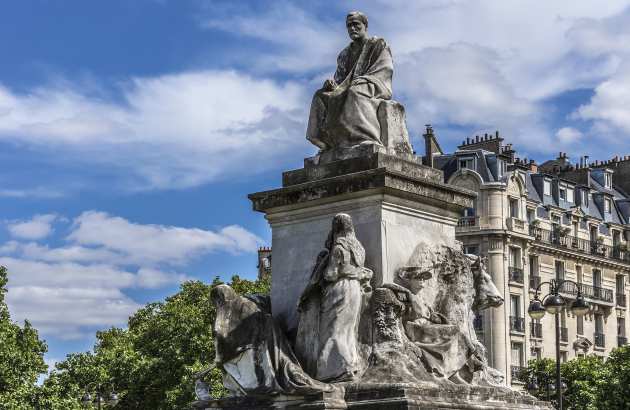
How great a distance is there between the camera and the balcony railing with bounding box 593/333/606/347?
260ft

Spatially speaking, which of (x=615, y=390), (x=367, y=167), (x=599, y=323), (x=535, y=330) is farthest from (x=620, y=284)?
(x=367, y=167)

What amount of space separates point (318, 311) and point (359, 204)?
1307 mm

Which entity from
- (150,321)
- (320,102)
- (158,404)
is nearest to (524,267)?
(150,321)

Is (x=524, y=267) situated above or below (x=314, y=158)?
above

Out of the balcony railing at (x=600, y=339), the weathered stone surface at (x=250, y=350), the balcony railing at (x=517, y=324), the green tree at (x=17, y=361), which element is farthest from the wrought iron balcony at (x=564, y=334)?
the weathered stone surface at (x=250, y=350)

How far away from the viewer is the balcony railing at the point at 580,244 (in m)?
75.4

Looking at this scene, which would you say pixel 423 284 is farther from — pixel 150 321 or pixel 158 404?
pixel 150 321

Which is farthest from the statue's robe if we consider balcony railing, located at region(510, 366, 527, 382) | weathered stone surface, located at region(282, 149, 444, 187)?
balcony railing, located at region(510, 366, 527, 382)

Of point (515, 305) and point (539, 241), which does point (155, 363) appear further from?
point (539, 241)

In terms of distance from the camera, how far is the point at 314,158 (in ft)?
44.4

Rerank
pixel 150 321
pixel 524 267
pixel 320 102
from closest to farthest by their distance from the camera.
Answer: pixel 320 102 < pixel 150 321 < pixel 524 267

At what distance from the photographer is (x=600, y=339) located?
79562mm

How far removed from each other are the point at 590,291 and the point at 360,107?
68781 mm

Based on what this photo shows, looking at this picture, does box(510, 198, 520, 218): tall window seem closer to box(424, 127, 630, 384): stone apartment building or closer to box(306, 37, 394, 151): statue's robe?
box(424, 127, 630, 384): stone apartment building
